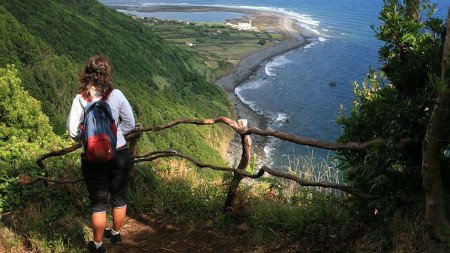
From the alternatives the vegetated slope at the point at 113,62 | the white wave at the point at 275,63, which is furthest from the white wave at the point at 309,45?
the vegetated slope at the point at 113,62

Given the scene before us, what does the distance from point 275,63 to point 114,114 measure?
92.0 metres

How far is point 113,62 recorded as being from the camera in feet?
252

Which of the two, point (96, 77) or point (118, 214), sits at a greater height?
point (96, 77)

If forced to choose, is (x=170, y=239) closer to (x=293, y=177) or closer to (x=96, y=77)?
(x=293, y=177)

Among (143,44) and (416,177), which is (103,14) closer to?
(143,44)

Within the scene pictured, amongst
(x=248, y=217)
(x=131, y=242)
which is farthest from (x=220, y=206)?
(x=131, y=242)

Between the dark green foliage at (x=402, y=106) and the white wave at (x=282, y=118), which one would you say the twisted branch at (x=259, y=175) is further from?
the white wave at (x=282, y=118)

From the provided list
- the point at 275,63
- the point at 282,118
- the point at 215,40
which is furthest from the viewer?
the point at 215,40

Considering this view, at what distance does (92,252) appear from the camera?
14.4 ft

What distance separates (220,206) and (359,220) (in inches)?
63.2

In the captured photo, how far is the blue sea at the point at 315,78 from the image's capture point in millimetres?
62250

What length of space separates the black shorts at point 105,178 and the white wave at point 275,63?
84.9 m

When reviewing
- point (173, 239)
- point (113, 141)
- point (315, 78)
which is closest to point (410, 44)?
point (113, 141)

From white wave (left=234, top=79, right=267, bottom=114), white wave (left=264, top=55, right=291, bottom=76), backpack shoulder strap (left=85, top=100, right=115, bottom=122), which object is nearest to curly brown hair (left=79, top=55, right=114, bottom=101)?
backpack shoulder strap (left=85, top=100, right=115, bottom=122)
